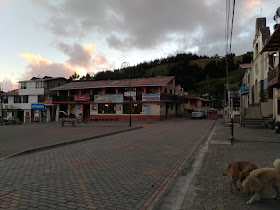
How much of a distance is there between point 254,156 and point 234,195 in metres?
4.24

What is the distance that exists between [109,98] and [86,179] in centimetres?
3164

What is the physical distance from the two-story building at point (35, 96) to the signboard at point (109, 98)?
11734mm

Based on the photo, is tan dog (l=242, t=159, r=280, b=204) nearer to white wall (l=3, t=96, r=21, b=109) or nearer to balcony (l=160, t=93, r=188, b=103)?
balcony (l=160, t=93, r=188, b=103)

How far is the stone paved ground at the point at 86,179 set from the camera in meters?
4.07

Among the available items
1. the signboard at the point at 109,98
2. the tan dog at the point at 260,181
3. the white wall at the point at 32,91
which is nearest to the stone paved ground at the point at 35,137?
the tan dog at the point at 260,181

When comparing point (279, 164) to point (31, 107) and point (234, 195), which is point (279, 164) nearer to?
point (234, 195)

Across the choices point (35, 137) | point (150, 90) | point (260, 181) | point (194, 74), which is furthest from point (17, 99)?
point (194, 74)

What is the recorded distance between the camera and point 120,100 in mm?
Answer: 35750

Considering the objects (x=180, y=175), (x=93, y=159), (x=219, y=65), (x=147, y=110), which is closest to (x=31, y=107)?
(x=147, y=110)

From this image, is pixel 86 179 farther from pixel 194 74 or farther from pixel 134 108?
pixel 194 74

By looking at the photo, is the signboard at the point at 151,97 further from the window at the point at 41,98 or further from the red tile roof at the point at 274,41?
the window at the point at 41,98

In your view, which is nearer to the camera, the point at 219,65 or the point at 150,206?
the point at 150,206

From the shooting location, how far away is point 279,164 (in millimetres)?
3955

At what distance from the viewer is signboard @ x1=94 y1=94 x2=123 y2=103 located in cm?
3588
